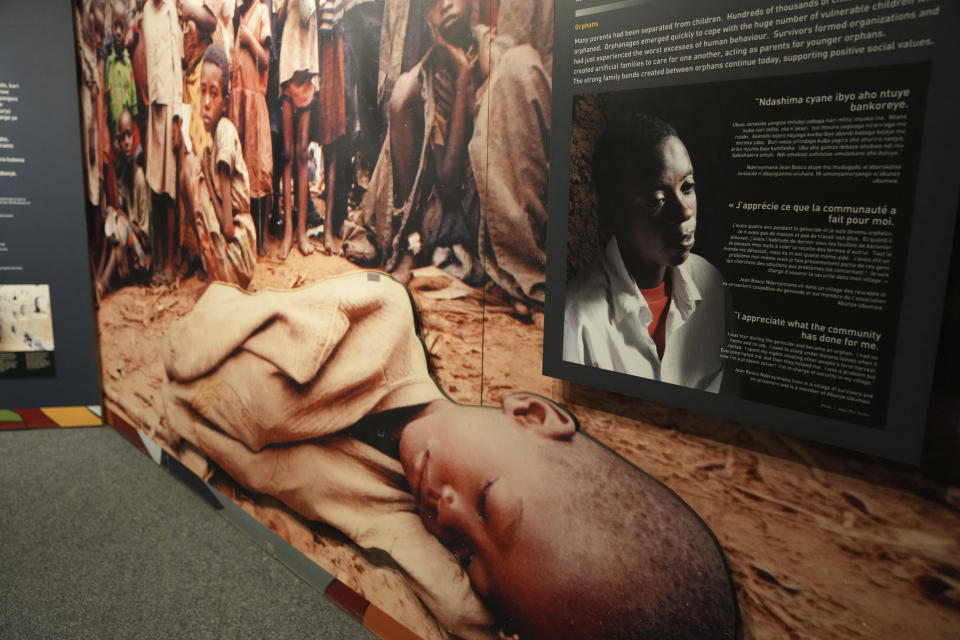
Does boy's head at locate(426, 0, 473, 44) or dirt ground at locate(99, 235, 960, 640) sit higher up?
boy's head at locate(426, 0, 473, 44)

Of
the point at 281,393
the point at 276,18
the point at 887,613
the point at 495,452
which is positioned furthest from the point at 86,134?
the point at 887,613

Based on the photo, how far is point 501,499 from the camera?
168 centimetres

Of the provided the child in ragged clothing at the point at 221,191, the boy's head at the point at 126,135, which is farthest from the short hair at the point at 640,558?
the boy's head at the point at 126,135

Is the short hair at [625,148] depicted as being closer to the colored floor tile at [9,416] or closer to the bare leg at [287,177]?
the bare leg at [287,177]

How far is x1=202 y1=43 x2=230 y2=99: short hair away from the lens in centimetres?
257

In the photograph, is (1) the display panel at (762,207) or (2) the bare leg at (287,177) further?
(2) the bare leg at (287,177)

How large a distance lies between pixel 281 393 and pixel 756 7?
2011 millimetres

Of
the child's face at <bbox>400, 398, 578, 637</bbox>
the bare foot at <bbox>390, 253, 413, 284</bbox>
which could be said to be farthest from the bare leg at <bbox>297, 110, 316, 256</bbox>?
the child's face at <bbox>400, 398, 578, 637</bbox>

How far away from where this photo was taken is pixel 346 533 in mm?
2197

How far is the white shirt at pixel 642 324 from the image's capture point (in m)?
1.22

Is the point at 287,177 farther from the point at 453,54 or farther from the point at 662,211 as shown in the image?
the point at 662,211

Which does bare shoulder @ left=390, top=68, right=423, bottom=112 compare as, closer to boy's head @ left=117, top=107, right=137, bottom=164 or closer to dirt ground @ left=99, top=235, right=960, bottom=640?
dirt ground @ left=99, top=235, right=960, bottom=640

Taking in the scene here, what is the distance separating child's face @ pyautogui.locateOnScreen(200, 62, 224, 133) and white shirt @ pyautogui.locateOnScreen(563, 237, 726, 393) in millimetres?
2008

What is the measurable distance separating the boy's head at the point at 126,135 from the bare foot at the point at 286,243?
1.56m
